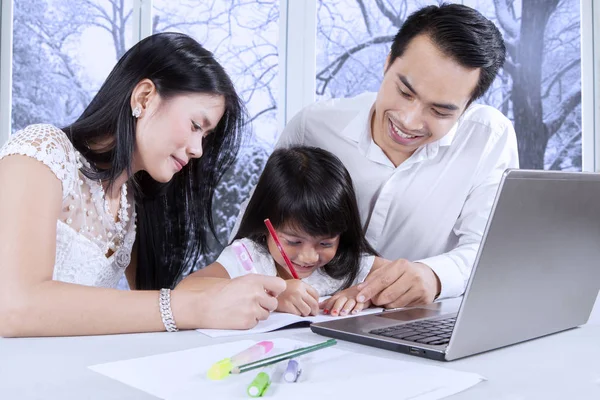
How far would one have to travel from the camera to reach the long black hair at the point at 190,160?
4.19 feet

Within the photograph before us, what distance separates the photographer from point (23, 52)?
336 centimetres

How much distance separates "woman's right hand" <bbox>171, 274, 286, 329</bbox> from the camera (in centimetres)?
97

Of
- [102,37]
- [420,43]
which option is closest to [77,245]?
[420,43]

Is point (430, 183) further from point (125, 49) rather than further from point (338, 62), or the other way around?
point (125, 49)

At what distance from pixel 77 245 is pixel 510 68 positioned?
2.79 metres

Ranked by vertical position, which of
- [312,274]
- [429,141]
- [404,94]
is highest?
[404,94]

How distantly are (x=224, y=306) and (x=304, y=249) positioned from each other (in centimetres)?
56

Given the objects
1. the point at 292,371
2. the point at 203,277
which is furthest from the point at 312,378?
the point at 203,277

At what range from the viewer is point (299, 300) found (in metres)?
1.13

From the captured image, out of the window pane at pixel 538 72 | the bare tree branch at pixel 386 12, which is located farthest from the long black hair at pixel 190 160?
the bare tree branch at pixel 386 12

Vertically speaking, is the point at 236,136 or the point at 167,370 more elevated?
the point at 236,136

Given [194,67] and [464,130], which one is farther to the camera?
[464,130]

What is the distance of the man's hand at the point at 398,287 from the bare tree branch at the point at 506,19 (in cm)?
255

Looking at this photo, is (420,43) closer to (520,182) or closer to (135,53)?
(135,53)
